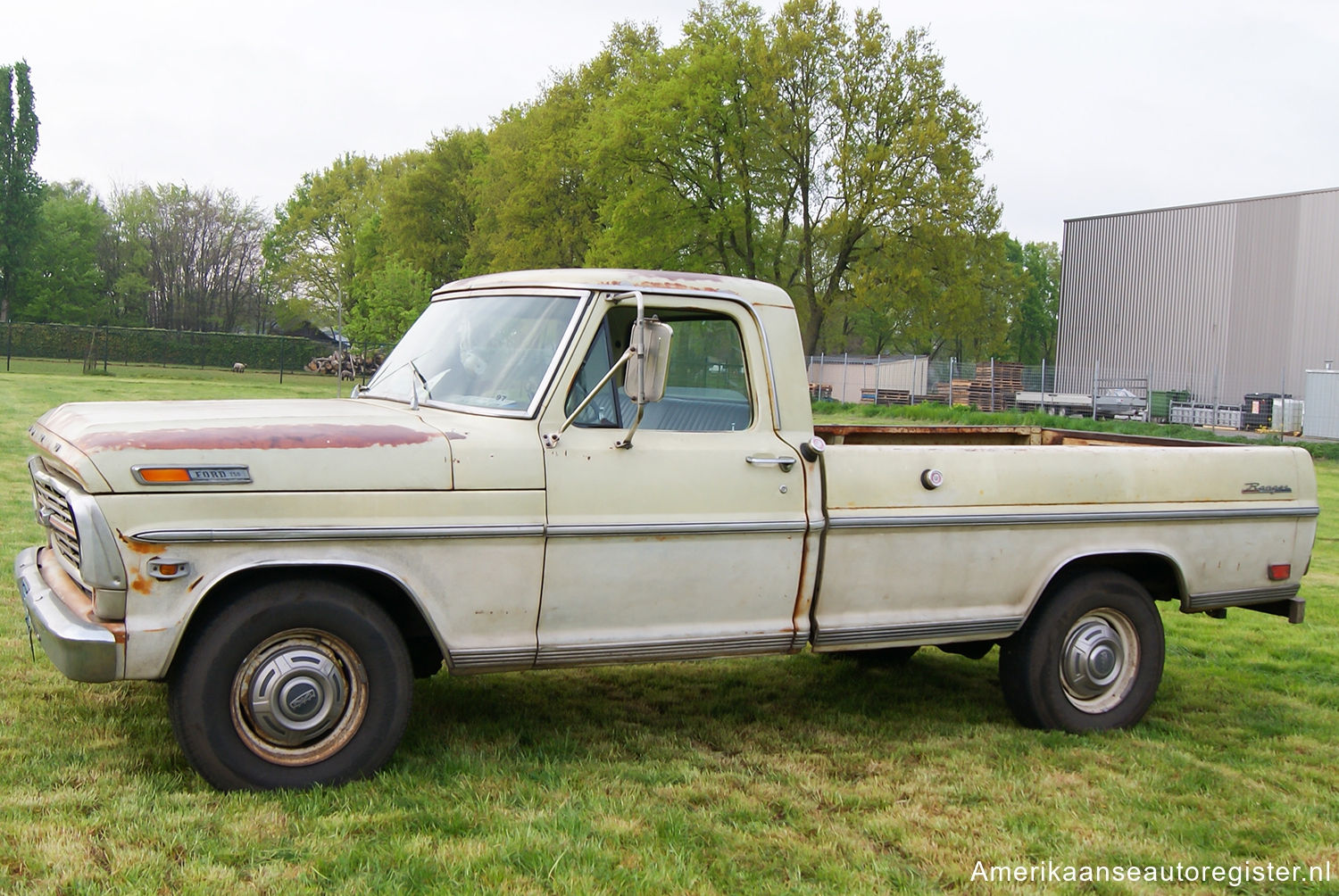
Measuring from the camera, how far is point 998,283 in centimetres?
3894

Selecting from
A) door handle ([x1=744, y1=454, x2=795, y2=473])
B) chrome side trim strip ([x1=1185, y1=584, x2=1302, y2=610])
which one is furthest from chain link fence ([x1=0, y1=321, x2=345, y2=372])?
chrome side trim strip ([x1=1185, y1=584, x2=1302, y2=610])

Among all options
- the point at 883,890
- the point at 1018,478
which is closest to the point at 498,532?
the point at 883,890

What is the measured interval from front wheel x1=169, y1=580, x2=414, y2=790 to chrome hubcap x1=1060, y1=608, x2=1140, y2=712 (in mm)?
3096

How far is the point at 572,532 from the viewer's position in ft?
14.3

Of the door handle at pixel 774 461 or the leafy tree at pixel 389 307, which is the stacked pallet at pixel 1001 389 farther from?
the door handle at pixel 774 461

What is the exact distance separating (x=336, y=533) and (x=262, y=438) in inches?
16.1

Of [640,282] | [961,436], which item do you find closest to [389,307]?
[961,436]

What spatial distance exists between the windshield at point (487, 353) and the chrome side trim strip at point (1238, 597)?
338 cm

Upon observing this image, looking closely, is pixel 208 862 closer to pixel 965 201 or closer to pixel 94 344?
pixel 965 201

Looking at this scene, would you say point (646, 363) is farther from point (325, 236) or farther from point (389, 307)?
point (325, 236)

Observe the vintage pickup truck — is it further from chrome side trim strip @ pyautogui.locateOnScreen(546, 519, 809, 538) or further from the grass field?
the grass field

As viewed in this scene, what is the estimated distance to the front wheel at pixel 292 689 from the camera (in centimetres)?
388

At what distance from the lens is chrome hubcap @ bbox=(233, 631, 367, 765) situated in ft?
13.0

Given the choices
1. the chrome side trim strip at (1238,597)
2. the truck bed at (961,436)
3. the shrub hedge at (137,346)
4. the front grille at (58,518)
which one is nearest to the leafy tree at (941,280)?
the shrub hedge at (137,346)
